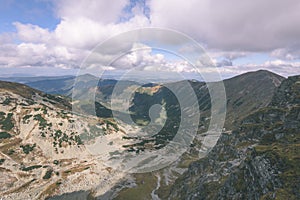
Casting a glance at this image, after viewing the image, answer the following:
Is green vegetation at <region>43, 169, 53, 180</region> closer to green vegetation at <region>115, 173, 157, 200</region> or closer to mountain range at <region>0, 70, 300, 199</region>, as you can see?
mountain range at <region>0, 70, 300, 199</region>

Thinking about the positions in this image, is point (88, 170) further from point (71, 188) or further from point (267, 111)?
point (267, 111)

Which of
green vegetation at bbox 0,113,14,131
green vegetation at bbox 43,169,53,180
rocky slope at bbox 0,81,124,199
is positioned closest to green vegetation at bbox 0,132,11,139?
rocky slope at bbox 0,81,124,199

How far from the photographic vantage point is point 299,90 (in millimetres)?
149625

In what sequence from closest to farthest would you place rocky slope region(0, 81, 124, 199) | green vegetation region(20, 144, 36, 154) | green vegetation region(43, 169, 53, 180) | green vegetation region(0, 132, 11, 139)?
rocky slope region(0, 81, 124, 199), green vegetation region(43, 169, 53, 180), green vegetation region(20, 144, 36, 154), green vegetation region(0, 132, 11, 139)

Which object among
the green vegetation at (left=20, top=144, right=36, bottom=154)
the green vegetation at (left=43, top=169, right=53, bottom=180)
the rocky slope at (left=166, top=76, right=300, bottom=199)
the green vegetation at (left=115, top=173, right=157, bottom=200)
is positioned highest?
the rocky slope at (left=166, top=76, right=300, bottom=199)

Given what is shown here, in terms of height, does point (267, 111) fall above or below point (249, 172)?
above

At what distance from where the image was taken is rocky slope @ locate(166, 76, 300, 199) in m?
67.4

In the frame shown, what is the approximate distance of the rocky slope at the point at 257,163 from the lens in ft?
221

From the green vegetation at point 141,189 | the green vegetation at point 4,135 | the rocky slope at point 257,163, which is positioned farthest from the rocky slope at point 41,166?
the rocky slope at point 257,163

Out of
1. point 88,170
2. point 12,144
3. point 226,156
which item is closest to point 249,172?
point 226,156

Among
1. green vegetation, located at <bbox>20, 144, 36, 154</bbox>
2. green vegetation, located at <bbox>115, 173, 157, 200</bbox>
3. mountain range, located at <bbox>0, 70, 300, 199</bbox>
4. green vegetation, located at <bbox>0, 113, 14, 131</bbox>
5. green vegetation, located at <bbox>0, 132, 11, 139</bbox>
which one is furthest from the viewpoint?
green vegetation, located at <bbox>0, 113, 14, 131</bbox>

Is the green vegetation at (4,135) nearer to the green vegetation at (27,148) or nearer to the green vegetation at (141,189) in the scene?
the green vegetation at (27,148)

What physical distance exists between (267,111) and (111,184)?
337 feet

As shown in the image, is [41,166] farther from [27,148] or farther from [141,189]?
[141,189]
